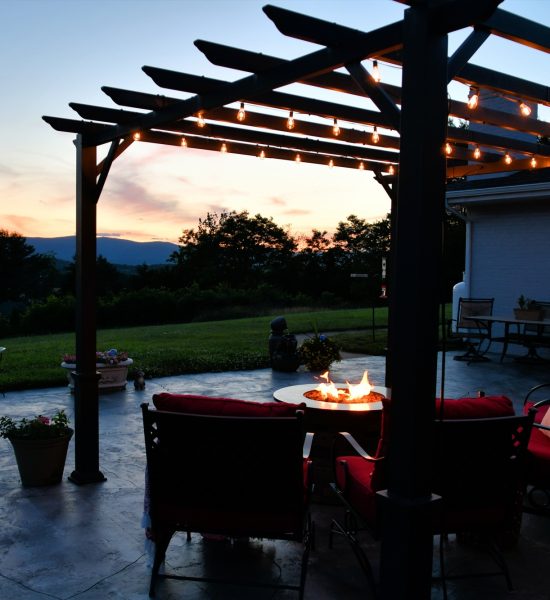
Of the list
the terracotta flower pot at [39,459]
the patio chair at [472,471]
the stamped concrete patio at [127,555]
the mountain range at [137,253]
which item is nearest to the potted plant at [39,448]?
the terracotta flower pot at [39,459]

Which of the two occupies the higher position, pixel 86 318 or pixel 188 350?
pixel 86 318

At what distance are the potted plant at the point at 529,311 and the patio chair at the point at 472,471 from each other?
8.51 m

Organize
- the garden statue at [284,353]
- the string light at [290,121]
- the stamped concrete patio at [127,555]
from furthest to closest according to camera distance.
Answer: the garden statue at [284,353] < the string light at [290,121] < the stamped concrete patio at [127,555]

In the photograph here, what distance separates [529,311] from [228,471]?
9.33 metres

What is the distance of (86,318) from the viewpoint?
16.2ft

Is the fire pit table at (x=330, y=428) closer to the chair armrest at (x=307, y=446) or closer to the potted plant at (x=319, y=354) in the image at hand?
the chair armrest at (x=307, y=446)

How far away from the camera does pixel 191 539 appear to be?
3.85 meters

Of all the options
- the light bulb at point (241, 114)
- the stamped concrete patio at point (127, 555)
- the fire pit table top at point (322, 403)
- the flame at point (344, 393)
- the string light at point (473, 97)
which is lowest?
the stamped concrete patio at point (127, 555)

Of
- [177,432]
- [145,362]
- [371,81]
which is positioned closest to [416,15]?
[371,81]

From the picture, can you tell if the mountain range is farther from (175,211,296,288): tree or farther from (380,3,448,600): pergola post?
(380,3,448,600): pergola post

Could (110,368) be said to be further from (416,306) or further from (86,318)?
(416,306)

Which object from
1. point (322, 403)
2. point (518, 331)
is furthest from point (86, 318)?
point (518, 331)

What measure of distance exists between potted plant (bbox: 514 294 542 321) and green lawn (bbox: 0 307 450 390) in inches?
106

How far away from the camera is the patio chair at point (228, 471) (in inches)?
122
